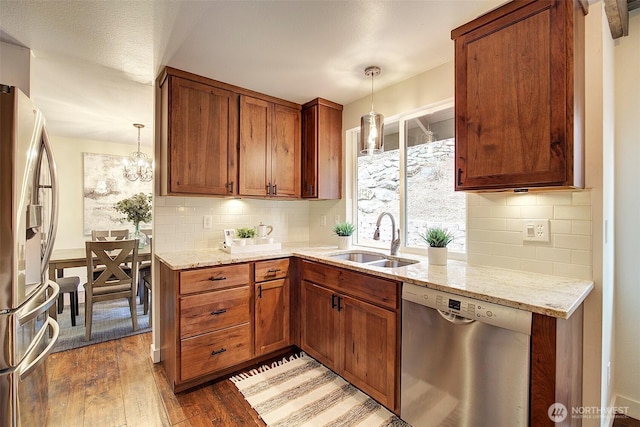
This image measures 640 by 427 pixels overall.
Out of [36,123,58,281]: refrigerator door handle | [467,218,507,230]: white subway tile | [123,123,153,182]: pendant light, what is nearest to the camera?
[36,123,58,281]: refrigerator door handle

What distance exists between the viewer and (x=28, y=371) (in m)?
1.34

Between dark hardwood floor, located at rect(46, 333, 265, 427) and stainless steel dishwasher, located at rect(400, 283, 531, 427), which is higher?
stainless steel dishwasher, located at rect(400, 283, 531, 427)

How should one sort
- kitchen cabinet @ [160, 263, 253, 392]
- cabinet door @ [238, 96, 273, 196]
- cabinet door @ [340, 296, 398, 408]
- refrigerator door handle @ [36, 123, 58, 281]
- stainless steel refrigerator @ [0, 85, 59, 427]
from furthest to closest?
cabinet door @ [238, 96, 273, 196], kitchen cabinet @ [160, 263, 253, 392], cabinet door @ [340, 296, 398, 408], refrigerator door handle @ [36, 123, 58, 281], stainless steel refrigerator @ [0, 85, 59, 427]

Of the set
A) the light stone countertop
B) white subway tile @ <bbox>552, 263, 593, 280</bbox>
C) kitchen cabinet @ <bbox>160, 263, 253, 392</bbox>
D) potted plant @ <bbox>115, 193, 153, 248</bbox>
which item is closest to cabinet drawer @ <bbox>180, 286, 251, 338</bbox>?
kitchen cabinet @ <bbox>160, 263, 253, 392</bbox>

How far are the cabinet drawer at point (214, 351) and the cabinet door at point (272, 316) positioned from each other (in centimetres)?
11

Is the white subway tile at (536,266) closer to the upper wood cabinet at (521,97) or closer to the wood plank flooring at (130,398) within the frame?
the upper wood cabinet at (521,97)

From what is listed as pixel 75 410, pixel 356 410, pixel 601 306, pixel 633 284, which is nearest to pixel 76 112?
pixel 75 410

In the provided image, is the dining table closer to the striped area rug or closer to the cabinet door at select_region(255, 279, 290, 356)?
the cabinet door at select_region(255, 279, 290, 356)

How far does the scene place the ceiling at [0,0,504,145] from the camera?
1.65 meters

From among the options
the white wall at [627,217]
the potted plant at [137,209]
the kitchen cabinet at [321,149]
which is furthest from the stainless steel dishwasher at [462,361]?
the potted plant at [137,209]

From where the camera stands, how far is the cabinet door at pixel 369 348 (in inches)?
70.9

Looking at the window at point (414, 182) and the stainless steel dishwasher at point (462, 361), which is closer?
the stainless steel dishwasher at point (462, 361)

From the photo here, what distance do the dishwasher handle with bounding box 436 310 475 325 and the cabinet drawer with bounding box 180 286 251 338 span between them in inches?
57.1

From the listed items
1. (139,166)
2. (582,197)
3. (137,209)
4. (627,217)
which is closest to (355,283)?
(582,197)
